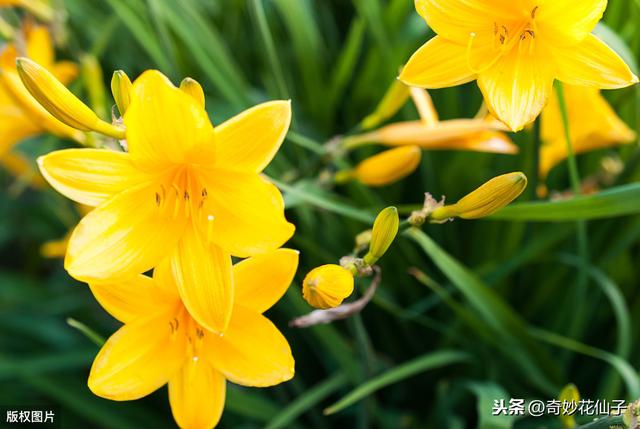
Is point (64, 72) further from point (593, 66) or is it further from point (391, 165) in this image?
point (593, 66)

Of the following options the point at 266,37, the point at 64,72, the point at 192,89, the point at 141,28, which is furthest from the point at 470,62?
the point at 64,72

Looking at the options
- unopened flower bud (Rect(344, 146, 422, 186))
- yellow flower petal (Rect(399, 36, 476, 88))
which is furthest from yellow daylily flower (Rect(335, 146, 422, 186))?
yellow flower petal (Rect(399, 36, 476, 88))

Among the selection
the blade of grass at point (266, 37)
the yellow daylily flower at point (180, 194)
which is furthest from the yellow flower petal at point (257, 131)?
the blade of grass at point (266, 37)

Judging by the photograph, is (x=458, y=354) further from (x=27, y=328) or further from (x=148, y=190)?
(x=27, y=328)

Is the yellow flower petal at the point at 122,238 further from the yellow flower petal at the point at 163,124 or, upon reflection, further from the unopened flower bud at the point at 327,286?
the unopened flower bud at the point at 327,286

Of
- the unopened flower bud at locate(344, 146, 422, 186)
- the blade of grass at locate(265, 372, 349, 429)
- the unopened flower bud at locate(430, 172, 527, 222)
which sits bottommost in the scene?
the blade of grass at locate(265, 372, 349, 429)

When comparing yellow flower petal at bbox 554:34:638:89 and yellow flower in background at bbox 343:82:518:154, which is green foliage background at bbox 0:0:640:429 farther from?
yellow flower petal at bbox 554:34:638:89
